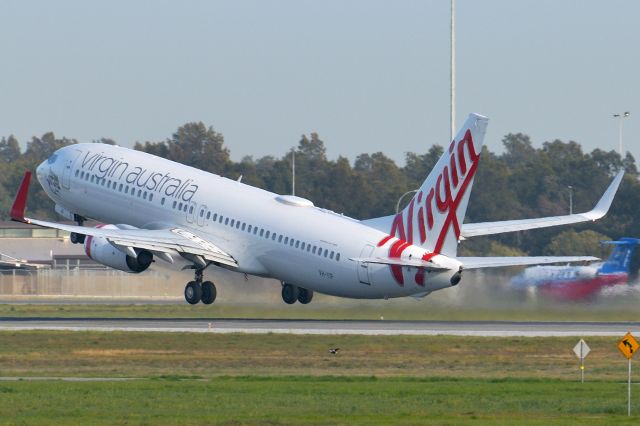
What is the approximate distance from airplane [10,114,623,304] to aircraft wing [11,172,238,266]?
0.05m

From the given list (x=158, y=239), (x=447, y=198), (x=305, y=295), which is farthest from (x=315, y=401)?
(x=305, y=295)

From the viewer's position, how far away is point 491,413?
41062mm

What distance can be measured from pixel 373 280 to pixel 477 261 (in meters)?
4.65

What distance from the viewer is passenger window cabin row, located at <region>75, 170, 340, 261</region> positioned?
2768 inches

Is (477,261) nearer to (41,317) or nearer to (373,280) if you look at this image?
(373,280)

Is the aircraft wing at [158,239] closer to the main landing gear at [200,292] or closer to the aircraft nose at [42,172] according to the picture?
the main landing gear at [200,292]

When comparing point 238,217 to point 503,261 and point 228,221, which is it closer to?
point 228,221

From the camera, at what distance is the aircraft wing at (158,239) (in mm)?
72312

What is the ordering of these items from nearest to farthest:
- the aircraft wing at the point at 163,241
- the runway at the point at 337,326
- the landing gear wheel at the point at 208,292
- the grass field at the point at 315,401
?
the grass field at the point at 315,401, the runway at the point at 337,326, the aircraft wing at the point at 163,241, the landing gear wheel at the point at 208,292

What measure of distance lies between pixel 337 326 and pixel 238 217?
7989mm

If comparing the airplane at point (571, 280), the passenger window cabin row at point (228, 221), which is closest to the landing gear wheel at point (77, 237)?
the passenger window cabin row at point (228, 221)

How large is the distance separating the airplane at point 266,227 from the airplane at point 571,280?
2780 mm

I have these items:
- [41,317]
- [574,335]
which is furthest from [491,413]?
[41,317]

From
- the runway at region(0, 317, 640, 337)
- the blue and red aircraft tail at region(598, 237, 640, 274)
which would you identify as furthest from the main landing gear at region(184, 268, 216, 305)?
the blue and red aircraft tail at region(598, 237, 640, 274)
